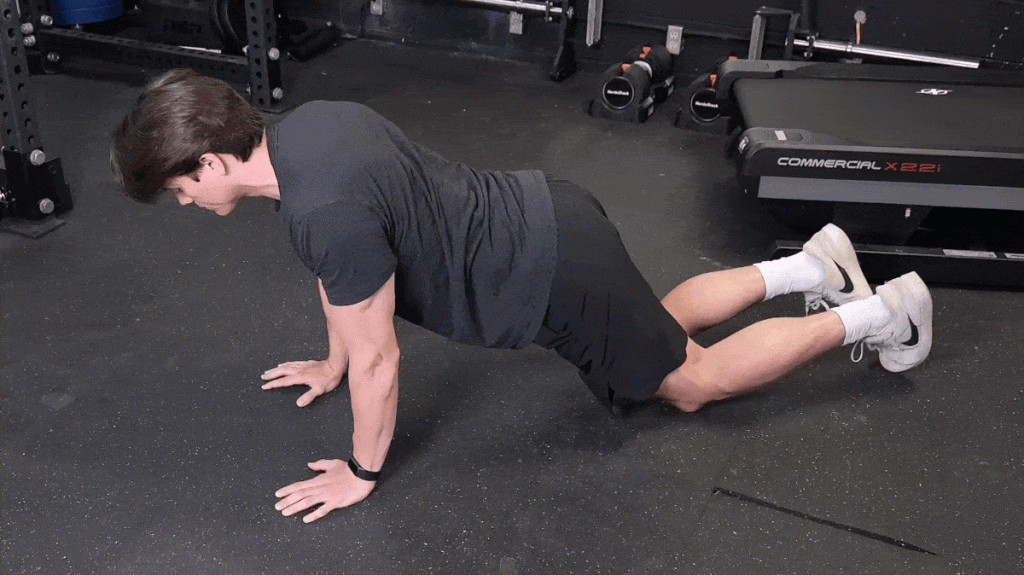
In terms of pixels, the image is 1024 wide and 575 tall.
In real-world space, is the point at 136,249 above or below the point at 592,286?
below

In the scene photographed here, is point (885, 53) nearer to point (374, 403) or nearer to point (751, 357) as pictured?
point (751, 357)

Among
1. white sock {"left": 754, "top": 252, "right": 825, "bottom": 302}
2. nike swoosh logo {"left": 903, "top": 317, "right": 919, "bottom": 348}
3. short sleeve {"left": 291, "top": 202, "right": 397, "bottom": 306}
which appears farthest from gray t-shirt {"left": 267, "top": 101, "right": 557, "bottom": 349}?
nike swoosh logo {"left": 903, "top": 317, "right": 919, "bottom": 348}

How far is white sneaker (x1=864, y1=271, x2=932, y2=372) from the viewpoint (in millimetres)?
2035

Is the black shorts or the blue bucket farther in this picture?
the blue bucket

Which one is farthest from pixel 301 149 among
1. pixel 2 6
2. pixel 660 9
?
pixel 660 9

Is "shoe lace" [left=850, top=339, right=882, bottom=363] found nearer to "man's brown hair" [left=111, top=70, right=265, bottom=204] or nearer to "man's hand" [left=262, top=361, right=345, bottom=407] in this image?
"man's hand" [left=262, top=361, right=345, bottom=407]

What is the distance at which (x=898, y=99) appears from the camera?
2.91 meters

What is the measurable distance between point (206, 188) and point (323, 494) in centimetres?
64

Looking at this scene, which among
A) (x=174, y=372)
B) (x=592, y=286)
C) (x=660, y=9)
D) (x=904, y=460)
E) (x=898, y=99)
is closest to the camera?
(x=592, y=286)

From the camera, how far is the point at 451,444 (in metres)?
1.95

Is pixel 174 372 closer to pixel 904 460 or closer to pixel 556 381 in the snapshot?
pixel 556 381

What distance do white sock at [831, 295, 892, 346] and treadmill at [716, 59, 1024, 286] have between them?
0.54m

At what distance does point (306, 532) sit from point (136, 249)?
1.32m

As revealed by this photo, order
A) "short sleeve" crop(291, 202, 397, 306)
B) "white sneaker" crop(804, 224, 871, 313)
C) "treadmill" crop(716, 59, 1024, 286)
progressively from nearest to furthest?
"short sleeve" crop(291, 202, 397, 306) < "white sneaker" crop(804, 224, 871, 313) < "treadmill" crop(716, 59, 1024, 286)
